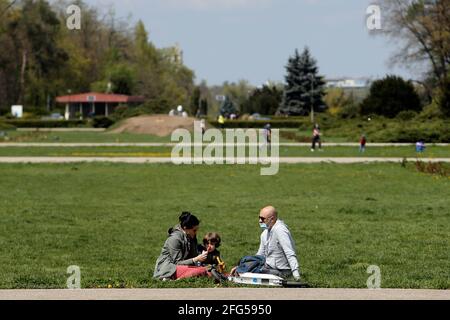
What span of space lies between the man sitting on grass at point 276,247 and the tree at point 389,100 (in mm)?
64686

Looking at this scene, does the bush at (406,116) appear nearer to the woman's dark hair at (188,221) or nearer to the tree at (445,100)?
the tree at (445,100)

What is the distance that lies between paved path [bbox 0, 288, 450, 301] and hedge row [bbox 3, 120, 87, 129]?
250 feet

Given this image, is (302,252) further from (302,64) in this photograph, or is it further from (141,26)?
(141,26)

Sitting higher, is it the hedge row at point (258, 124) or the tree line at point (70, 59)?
the tree line at point (70, 59)

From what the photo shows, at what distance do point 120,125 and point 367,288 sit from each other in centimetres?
6730

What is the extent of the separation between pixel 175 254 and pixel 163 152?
3340 cm

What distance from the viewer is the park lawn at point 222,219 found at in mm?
12945

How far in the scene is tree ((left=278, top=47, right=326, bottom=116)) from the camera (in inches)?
4131

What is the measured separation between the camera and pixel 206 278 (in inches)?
462

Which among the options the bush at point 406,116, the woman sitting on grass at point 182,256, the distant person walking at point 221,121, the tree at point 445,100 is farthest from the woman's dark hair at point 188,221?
the distant person walking at point 221,121

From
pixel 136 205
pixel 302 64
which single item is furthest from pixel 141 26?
pixel 136 205

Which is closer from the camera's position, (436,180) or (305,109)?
(436,180)

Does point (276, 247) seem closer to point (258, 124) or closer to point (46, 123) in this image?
point (258, 124)

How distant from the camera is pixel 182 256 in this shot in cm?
1228
